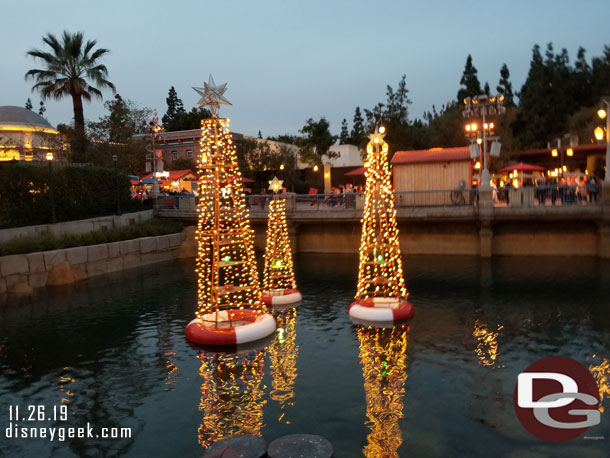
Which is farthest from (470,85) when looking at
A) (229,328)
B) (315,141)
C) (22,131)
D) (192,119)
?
(229,328)

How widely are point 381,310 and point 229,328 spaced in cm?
489

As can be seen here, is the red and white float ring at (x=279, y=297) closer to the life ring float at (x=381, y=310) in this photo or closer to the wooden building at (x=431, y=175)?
the life ring float at (x=381, y=310)

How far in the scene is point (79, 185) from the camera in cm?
3006

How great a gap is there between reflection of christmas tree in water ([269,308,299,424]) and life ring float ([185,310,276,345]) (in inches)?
23.7

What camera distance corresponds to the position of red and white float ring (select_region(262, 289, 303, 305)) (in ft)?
60.1

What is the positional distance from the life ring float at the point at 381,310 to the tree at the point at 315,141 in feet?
136

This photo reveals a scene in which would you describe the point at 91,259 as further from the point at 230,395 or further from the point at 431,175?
the point at 431,175

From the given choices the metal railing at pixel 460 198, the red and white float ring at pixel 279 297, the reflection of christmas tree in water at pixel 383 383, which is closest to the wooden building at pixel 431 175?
the metal railing at pixel 460 198

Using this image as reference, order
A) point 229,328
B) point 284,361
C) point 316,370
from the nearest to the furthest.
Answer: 1. point 316,370
2. point 284,361
3. point 229,328

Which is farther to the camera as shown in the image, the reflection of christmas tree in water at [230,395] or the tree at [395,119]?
the tree at [395,119]

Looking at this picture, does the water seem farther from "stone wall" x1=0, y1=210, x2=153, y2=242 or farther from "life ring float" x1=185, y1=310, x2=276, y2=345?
"stone wall" x1=0, y1=210, x2=153, y2=242

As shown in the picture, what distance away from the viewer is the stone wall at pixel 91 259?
2252cm

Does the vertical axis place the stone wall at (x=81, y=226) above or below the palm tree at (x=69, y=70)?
below

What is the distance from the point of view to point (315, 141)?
5625 centimetres
